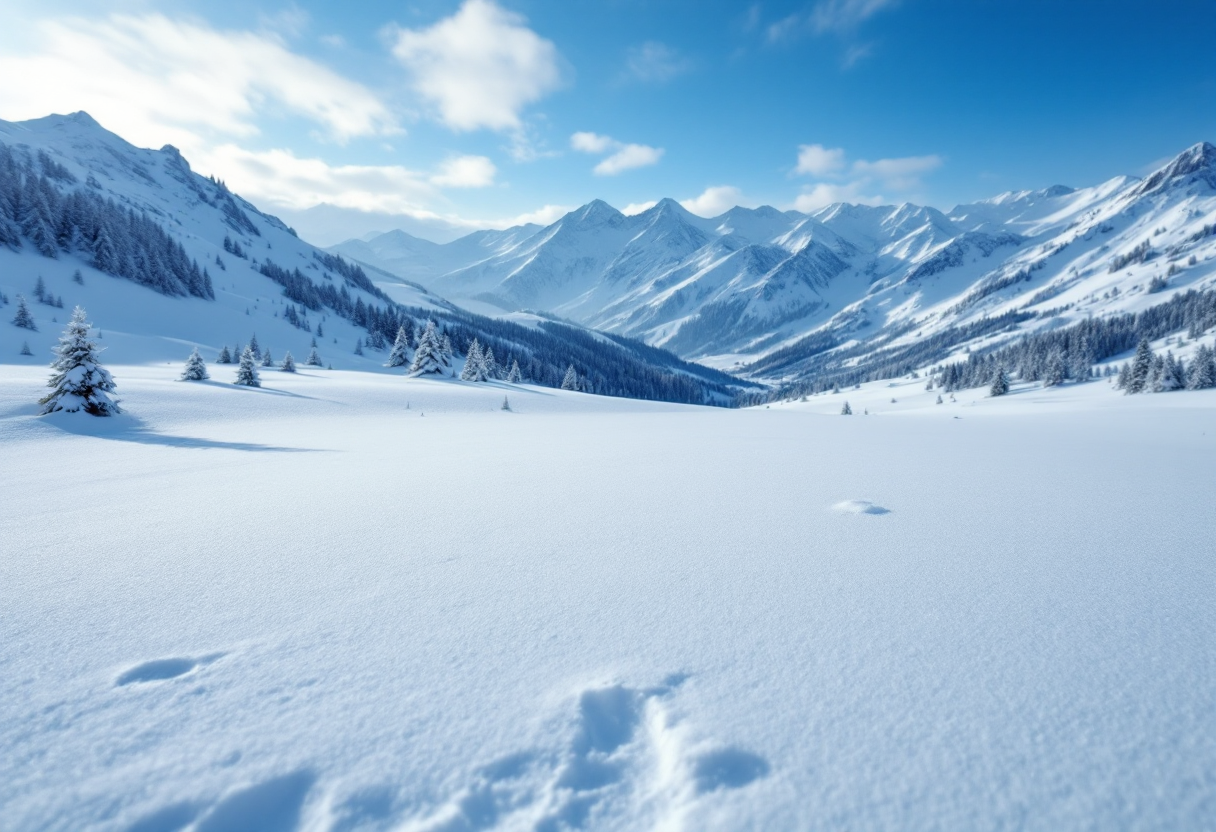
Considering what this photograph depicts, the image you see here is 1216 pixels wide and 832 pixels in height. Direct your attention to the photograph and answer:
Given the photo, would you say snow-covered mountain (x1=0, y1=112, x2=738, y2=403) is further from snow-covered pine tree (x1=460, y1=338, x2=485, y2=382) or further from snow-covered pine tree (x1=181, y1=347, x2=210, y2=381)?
snow-covered pine tree (x1=460, y1=338, x2=485, y2=382)

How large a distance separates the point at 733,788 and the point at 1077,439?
59.3 feet

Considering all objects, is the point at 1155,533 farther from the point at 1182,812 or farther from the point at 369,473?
the point at 369,473

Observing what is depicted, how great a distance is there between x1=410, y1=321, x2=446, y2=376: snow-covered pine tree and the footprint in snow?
4328 cm

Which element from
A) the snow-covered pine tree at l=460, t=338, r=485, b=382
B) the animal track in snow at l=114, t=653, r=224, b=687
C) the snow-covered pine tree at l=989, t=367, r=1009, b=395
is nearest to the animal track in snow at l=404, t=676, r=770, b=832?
the animal track in snow at l=114, t=653, r=224, b=687

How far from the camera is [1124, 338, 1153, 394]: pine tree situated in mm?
54812

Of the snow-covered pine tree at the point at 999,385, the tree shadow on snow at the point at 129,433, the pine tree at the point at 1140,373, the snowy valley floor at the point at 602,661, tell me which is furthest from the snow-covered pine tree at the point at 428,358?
the snow-covered pine tree at the point at 999,385

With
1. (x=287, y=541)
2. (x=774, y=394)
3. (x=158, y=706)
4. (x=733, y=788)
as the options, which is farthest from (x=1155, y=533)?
(x=774, y=394)

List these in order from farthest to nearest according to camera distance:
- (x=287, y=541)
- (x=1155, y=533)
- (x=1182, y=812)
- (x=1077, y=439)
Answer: (x=1077, y=439) < (x=1155, y=533) < (x=287, y=541) < (x=1182, y=812)

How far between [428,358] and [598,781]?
46.7 meters

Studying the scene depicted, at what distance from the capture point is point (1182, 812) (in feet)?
6.27

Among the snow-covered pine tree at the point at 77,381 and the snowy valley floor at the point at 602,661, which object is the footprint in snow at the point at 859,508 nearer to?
the snowy valley floor at the point at 602,661

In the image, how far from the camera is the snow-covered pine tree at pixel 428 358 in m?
44.5

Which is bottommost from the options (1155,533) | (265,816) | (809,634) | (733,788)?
(265,816)

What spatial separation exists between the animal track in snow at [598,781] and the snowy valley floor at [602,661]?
11 millimetres
